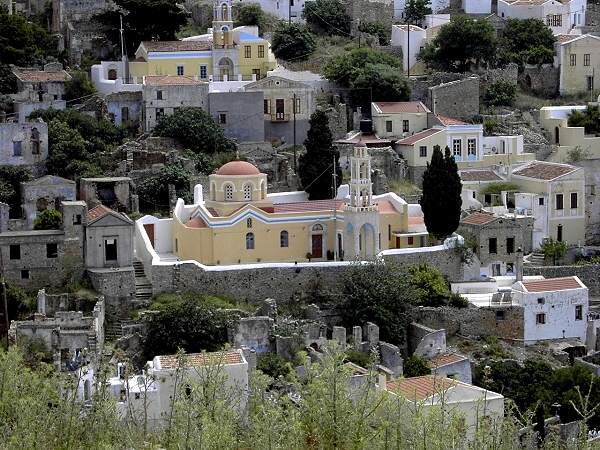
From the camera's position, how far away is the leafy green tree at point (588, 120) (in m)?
56.6

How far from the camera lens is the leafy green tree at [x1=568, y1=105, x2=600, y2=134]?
56.6 metres

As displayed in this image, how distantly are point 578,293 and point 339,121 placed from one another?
41.8 feet

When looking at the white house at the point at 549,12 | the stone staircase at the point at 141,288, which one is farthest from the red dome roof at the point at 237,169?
the white house at the point at 549,12

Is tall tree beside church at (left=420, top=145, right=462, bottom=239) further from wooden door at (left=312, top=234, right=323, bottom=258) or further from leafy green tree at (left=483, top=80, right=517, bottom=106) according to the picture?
leafy green tree at (left=483, top=80, right=517, bottom=106)

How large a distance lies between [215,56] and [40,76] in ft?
19.0

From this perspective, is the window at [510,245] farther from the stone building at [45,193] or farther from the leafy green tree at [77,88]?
the leafy green tree at [77,88]

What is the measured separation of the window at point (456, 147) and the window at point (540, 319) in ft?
31.9

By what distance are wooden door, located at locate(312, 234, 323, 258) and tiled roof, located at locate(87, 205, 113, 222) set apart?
555cm

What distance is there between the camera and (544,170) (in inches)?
2072

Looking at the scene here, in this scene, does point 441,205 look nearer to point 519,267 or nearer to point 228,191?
point 519,267

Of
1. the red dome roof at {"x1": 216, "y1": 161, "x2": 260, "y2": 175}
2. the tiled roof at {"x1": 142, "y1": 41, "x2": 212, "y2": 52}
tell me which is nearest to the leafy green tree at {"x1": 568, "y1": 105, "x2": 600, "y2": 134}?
the tiled roof at {"x1": 142, "y1": 41, "x2": 212, "y2": 52}

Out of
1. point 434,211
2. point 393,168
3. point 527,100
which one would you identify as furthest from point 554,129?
point 434,211

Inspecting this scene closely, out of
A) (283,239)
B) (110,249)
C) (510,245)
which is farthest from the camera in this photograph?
(510,245)

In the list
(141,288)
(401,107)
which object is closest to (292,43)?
(401,107)
